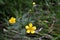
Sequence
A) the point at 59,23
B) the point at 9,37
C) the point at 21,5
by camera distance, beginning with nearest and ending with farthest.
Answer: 1. the point at 9,37
2. the point at 59,23
3. the point at 21,5

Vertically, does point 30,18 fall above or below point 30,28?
above

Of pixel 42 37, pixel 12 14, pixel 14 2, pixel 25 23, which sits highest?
pixel 14 2

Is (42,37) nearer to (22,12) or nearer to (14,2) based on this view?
(22,12)

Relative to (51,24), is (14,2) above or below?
above

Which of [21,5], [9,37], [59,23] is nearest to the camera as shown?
[9,37]

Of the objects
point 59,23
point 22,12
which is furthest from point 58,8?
point 22,12

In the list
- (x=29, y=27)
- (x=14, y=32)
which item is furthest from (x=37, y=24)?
(x=14, y=32)

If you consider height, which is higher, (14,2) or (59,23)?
(14,2)

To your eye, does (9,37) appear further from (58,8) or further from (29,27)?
(58,8)

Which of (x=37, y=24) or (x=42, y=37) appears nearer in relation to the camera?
(x=42, y=37)
